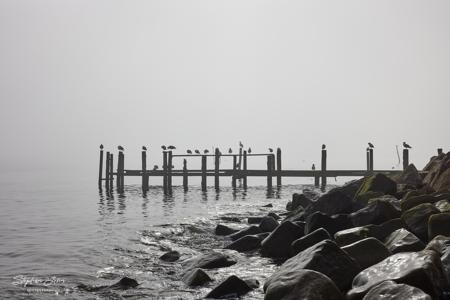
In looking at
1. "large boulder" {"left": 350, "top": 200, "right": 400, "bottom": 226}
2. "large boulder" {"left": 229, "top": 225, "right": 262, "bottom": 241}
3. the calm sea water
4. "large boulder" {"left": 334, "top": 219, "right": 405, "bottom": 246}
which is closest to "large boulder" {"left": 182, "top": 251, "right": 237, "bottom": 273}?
the calm sea water

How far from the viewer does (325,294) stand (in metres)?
5.41

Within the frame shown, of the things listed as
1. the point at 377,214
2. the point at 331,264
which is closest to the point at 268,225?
the point at 377,214

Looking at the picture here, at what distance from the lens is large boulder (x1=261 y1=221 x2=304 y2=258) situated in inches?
390

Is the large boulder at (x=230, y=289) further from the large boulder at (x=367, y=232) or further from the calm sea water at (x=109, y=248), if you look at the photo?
the large boulder at (x=367, y=232)

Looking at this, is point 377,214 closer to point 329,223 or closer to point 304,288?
point 329,223

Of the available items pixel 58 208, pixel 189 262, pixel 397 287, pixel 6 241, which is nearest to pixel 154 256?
pixel 189 262

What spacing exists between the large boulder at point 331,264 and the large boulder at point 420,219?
2230mm

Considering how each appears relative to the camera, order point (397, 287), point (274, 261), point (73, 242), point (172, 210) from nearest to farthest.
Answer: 1. point (397, 287)
2. point (274, 261)
3. point (73, 242)
4. point (172, 210)

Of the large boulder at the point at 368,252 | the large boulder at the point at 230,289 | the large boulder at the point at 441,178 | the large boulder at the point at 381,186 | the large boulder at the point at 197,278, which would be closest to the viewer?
the large boulder at the point at 368,252

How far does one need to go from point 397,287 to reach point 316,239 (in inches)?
145

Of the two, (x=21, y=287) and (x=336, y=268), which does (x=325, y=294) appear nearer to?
(x=336, y=268)

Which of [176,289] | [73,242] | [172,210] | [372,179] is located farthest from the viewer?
[172,210]

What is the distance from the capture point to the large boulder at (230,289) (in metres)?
7.27

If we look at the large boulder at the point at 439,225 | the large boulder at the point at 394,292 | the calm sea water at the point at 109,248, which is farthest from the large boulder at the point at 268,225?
the large boulder at the point at 394,292
